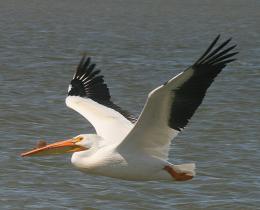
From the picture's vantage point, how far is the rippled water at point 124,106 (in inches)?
382

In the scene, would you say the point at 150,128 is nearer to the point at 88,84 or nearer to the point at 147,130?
the point at 147,130

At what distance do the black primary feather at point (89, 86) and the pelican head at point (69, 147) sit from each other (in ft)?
2.75

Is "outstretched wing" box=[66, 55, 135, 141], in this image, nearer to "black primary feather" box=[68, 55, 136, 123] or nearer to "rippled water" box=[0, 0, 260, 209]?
"black primary feather" box=[68, 55, 136, 123]

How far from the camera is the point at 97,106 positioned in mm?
8969

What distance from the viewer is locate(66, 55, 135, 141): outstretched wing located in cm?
847

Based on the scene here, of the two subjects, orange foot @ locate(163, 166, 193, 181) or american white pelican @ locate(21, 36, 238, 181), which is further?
orange foot @ locate(163, 166, 193, 181)

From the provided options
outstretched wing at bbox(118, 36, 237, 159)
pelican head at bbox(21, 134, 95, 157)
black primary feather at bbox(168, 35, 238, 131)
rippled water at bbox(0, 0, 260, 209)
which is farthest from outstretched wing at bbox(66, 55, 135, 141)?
black primary feather at bbox(168, 35, 238, 131)

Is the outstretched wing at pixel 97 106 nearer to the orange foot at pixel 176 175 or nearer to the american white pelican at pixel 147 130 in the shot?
the american white pelican at pixel 147 130

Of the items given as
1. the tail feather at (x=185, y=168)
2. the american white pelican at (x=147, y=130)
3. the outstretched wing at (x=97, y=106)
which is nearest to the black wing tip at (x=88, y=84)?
the outstretched wing at (x=97, y=106)

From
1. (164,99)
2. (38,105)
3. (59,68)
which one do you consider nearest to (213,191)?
(164,99)

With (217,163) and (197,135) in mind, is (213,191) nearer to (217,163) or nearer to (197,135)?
(217,163)

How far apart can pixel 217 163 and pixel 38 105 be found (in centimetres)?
383

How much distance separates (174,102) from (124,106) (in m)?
6.81

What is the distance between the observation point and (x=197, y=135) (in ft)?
40.0
